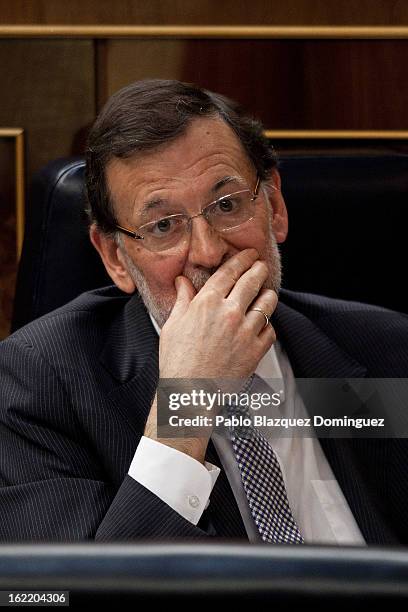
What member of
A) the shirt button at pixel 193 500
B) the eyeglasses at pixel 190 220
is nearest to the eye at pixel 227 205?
the eyeglasses at pixel 190 220

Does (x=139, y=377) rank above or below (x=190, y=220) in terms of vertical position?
below

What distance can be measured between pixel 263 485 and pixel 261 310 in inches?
8.1

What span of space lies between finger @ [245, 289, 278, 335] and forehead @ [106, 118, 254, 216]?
15 centimetres

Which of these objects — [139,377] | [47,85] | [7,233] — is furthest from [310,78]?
[139,377]

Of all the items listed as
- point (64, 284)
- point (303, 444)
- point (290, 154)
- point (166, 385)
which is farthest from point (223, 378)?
point (290, 154)

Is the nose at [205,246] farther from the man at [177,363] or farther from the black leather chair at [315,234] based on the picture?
the black leather chair at [315,234]

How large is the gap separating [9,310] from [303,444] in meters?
0.83

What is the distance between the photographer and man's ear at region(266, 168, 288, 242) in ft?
4.14

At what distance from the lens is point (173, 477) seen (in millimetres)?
1000

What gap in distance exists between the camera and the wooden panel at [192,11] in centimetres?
174

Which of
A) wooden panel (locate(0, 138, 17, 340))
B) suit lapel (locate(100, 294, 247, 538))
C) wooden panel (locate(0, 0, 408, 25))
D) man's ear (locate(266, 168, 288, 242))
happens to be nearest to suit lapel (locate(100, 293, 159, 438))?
suit lapel (locate(100, 294, 247, 538))

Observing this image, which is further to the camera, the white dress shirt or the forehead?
the forehead

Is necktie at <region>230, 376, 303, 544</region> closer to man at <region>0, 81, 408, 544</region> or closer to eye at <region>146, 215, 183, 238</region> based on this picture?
man at <region>0, 81, 408, 544</region>

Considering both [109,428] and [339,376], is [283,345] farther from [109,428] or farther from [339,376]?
[109,428]
